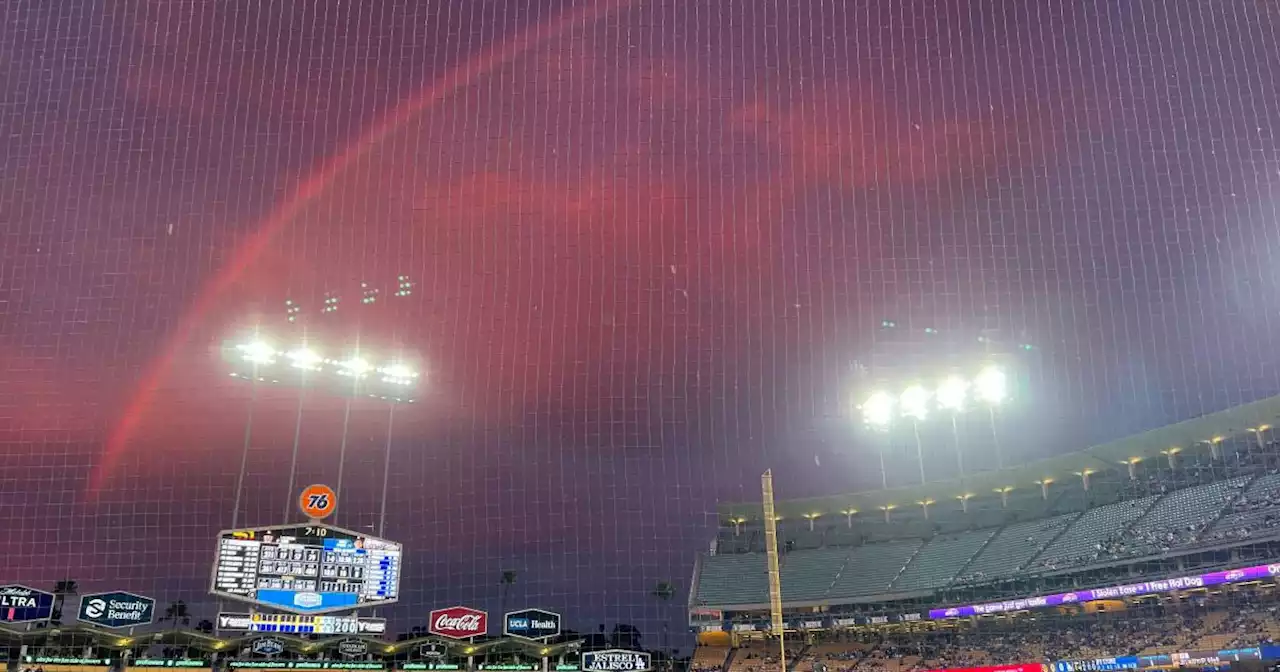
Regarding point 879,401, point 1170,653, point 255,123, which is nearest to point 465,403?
point 255,123

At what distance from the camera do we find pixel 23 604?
29.8m

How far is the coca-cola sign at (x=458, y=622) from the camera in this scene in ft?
101

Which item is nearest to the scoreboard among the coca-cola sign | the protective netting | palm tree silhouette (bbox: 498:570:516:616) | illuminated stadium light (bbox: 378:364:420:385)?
the coca-cola sign

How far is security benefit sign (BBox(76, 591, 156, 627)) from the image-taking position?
29344mm

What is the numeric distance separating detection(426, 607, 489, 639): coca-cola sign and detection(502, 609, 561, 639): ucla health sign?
0.87 m

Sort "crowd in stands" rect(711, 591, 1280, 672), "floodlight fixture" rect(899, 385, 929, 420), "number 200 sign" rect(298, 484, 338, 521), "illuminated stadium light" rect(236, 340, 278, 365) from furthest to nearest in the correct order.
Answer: "floodlight fixture" rect(899, 385, 929, 420)
"crowd in stands" rect(711, 591, 1280, 672)
"illuminated stadium light" rect(236, 340, 278, 365)
"number 200 sign" rect(298, 484, 338, 521)

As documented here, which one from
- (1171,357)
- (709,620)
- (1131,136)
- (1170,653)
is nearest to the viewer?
(1131,136)

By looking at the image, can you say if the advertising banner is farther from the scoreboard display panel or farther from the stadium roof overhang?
the scoreboard display panel

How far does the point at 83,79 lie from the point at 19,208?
4.29 metres

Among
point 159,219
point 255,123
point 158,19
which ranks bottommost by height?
point 159,219

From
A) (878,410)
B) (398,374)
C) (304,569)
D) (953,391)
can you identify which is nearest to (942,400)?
(953,391)

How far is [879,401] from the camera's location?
127 feet

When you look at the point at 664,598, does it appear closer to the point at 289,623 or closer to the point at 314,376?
the point at 289,623

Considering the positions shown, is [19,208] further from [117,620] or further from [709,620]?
[709,620]
